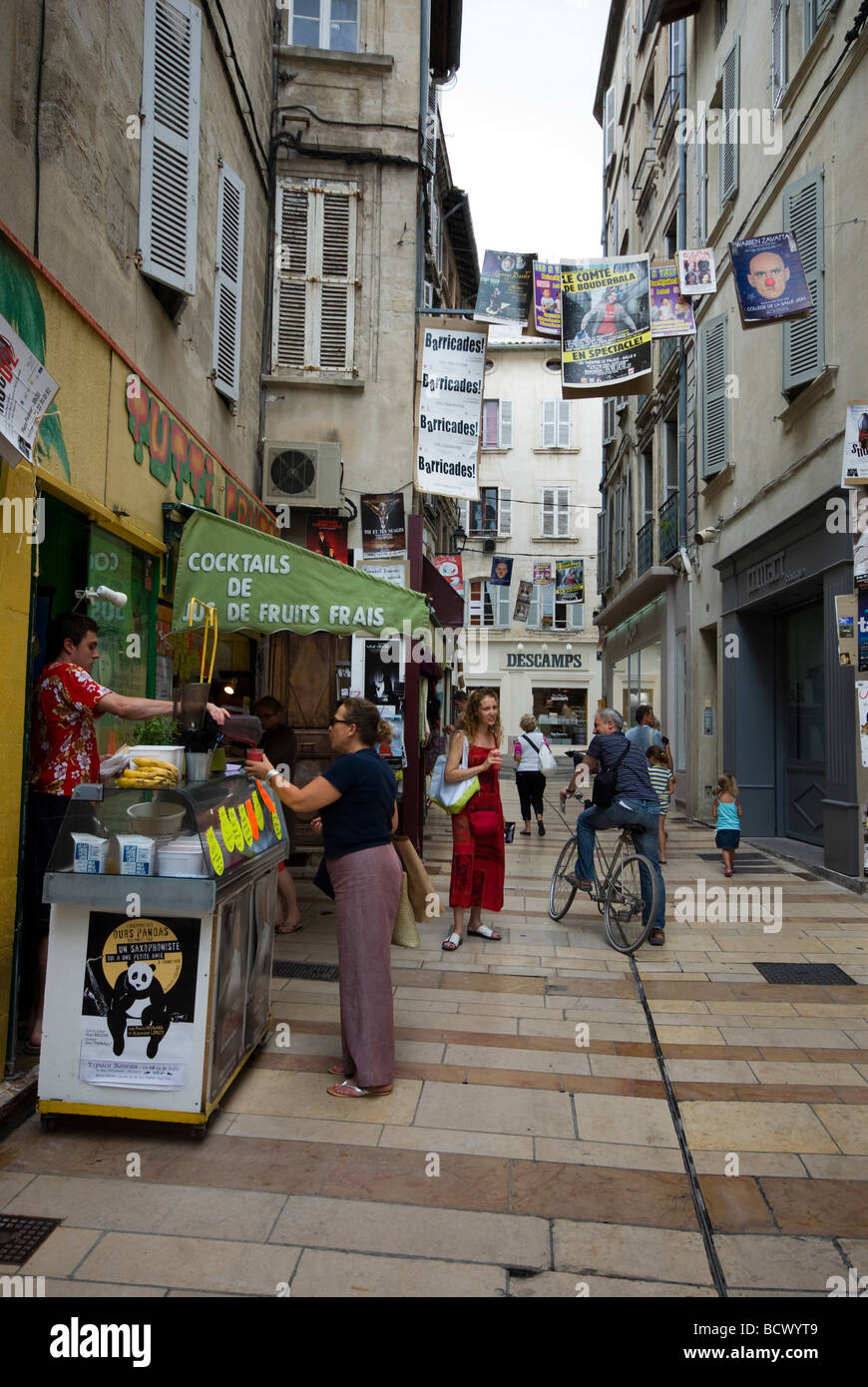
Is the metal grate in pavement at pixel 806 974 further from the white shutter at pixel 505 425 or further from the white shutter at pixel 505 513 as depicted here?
the white shutter at pixel 505 425

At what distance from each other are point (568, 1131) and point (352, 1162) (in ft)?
3.04

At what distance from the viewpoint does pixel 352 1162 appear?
3.51 metres

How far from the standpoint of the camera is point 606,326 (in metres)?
9.25

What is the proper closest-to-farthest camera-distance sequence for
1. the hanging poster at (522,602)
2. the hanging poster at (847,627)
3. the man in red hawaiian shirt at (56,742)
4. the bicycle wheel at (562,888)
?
the man in red hawaiian shirt at (56,742) < the bicycle wheel at (562,888) < the hanging poster at (847,627) < the hanging poster at (522,602)

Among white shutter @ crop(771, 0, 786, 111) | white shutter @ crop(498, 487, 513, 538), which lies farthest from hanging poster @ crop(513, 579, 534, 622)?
white shutter @ crop(771, 0, 786, 111)

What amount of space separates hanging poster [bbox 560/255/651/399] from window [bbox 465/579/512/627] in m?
25.4

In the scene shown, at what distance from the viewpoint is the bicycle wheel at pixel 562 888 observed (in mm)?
7805

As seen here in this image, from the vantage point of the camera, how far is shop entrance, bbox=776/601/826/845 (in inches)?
437

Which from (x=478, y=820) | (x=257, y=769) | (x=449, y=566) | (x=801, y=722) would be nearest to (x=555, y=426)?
(x=449, y=566)

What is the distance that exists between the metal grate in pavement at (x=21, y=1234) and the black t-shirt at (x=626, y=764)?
4.80 meters

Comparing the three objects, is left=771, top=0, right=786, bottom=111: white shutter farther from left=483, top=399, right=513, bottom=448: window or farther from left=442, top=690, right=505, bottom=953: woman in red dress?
left=483, top=399, right=513, bottom=448: window

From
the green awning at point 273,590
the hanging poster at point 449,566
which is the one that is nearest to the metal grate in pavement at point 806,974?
the green awning at point 273,590

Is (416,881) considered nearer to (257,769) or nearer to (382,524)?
(257,769)
